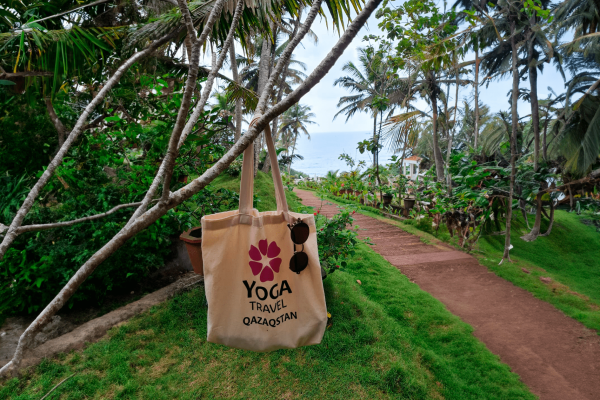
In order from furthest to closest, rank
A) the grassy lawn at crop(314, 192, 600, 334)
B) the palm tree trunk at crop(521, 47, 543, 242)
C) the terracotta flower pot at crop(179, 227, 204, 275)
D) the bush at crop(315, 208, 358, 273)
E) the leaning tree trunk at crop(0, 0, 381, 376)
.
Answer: the palm tree trunk at crop(521, 47, 543, 242), the grassy lawn at crop(314, 192, 600, 334), the bush at crop(315, 208, 358, 273), the terracotta flower pot at crop(179, 227, 204, 275), the leaning tree trunk at crop(0, 0, 381, 376)

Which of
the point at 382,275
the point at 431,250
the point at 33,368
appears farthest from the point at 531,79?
the point at 33,368

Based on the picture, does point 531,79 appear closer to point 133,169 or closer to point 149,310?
point 133,169

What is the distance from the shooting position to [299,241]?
3.82 ft

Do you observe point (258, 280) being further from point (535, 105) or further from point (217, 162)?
point (535, 105)

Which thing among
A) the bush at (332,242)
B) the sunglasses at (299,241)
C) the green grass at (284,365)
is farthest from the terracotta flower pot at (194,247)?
the sunglasses at (299,241)

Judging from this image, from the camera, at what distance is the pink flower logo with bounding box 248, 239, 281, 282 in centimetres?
118

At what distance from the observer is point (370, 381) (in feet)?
8.19

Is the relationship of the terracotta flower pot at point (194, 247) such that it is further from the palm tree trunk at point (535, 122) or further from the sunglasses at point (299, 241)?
the palm tree trunk at point (535, 122)

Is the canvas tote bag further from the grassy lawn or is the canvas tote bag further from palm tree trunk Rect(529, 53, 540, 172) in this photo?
palm tree trunk Rect(529, 53, 540, 172)

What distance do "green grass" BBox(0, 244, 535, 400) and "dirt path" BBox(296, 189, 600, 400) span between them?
303 millimetres

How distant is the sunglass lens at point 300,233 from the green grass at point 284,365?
177 centimetres

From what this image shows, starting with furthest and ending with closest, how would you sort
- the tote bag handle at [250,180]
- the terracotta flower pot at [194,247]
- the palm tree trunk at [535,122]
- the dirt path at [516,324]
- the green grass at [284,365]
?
the palm tree trunk at [535,122] → the terracotta flower pot at [194,247] → the dirt path at [516,324] → the green grass at [284,365] → the tote bag handle at [250,180]

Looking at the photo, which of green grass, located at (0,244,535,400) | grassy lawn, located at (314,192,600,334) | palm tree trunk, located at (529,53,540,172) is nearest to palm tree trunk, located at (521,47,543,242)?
palm tree trunk, located at (529,53,540,172)

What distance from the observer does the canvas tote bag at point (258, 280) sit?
1150 mm
